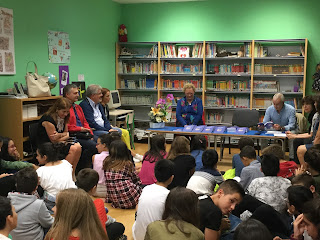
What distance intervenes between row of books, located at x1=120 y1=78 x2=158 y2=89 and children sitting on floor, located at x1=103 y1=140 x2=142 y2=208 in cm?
434

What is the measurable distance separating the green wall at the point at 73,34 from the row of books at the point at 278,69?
3.15m

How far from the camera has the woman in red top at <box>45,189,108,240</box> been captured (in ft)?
7.45

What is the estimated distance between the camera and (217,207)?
2762 millimetres

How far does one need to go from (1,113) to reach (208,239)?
3774 mm

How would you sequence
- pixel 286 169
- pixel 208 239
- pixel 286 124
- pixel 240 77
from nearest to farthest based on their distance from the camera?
pixel 208 239 → pixel 286 169 → pixel 286 124 → pixel 240 77

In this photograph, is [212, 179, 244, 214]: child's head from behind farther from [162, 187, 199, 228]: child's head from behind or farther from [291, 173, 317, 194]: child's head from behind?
[291, 173, 317, 194]: child's head from behind

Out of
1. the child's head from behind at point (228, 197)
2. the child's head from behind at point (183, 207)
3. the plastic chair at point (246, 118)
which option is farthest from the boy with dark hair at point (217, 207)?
the plastic chair at point (246, 118)

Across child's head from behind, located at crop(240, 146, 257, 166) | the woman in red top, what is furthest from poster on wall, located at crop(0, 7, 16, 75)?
the woman in red top

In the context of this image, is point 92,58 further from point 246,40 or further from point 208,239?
point 208,239

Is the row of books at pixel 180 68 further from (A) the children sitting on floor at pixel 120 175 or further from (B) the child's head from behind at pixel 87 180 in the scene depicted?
(B) the child's head from behind at pixel 87 180

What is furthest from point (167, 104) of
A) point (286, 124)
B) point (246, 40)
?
point (246, 40)

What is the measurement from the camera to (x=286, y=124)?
6.57 metres

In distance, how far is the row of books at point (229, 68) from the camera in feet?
26.6

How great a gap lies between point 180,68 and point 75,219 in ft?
21.3
